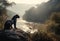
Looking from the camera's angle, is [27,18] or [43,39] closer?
[43,39]

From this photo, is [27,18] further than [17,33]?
Yes

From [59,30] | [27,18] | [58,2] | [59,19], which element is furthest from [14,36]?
[27,18]

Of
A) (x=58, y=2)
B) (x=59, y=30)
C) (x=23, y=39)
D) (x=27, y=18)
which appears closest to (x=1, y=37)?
(x=23, y=39)

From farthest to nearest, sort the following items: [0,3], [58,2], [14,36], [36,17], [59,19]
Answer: [36,17], [58,2], [0,3], [59,19], [14,36]

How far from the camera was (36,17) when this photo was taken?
47.9m

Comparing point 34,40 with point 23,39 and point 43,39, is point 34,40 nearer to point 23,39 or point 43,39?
point 43,39

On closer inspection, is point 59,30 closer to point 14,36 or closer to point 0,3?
point 14,36

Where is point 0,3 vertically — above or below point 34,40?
above

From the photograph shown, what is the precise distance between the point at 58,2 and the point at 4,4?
16.8 meters

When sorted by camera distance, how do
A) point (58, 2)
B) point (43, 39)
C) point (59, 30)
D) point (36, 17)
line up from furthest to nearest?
point (36, 17)
point (58, 2)
point (59, 30)
point (43, 39)

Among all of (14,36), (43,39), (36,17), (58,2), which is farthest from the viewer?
(36,17)

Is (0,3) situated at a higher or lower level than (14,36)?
higher

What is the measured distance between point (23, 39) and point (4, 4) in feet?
56.7

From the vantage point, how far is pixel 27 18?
49.1 meters
